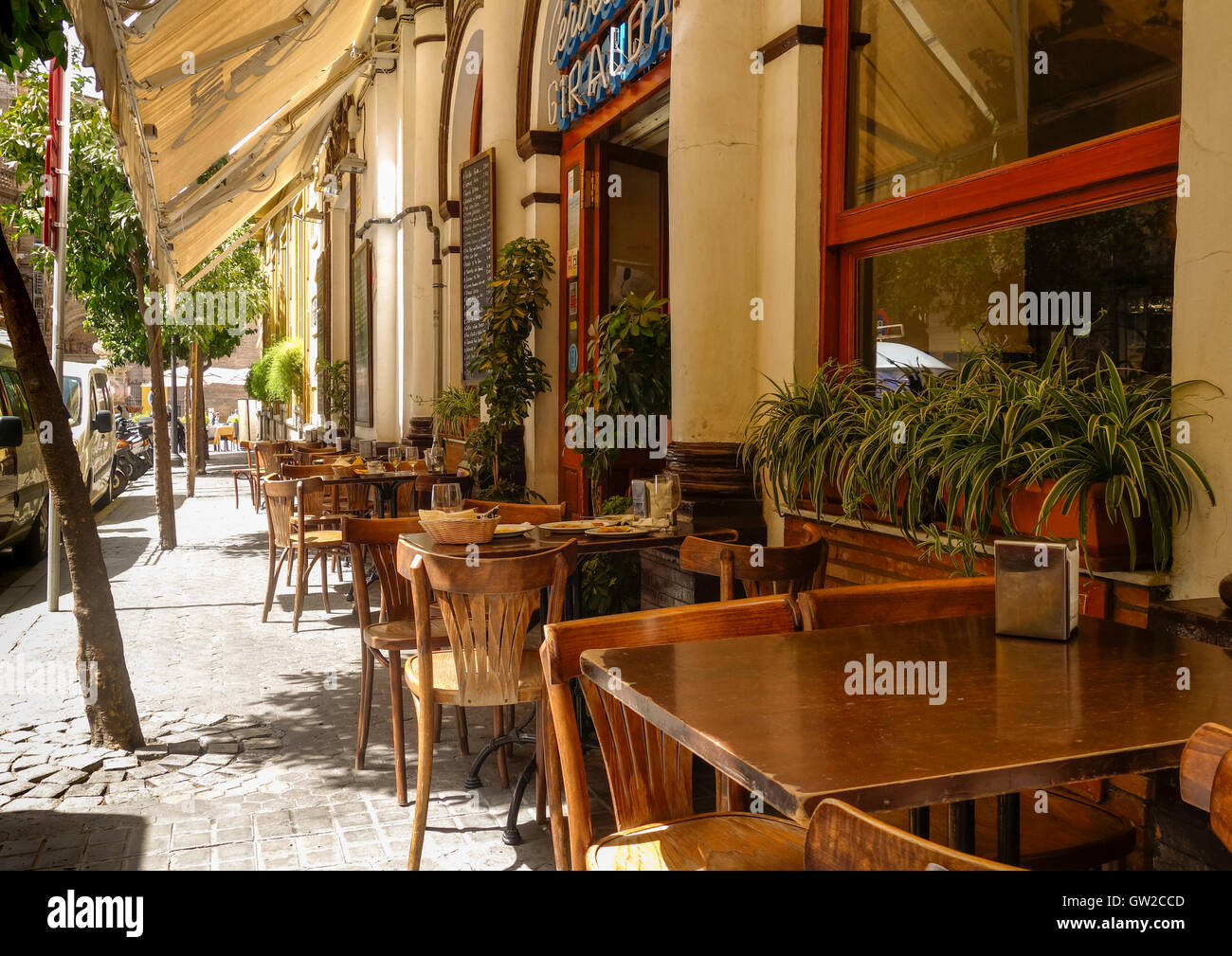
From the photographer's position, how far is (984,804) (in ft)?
6.59

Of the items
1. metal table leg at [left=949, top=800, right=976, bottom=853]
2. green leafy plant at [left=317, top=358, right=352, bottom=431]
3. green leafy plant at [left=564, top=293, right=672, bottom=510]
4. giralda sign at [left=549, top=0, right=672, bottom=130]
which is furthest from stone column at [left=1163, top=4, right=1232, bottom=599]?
green leafy plant at [left=317, top=358, right=352, bottom=431]

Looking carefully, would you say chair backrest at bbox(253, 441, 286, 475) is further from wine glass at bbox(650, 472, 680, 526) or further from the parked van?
wine glass at bbox(650, 472, 680, 526)

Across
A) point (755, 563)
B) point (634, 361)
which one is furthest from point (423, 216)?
point (755, 563)

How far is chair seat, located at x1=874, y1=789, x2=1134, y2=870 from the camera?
175 cm

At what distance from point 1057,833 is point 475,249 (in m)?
6.90

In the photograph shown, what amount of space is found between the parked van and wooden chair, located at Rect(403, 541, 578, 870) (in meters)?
5.60

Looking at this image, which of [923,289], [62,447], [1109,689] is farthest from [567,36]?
[1109,689]

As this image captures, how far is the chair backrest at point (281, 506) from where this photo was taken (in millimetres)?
6137

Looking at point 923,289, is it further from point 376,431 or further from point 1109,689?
point 376,431

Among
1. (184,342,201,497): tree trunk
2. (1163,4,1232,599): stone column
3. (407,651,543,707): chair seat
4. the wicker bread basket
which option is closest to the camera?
(1163,4,1232,599): stone column

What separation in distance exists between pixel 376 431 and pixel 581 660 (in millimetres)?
10398

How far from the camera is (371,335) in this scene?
12578 mm

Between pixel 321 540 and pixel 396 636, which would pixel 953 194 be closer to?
pixel 396 636
